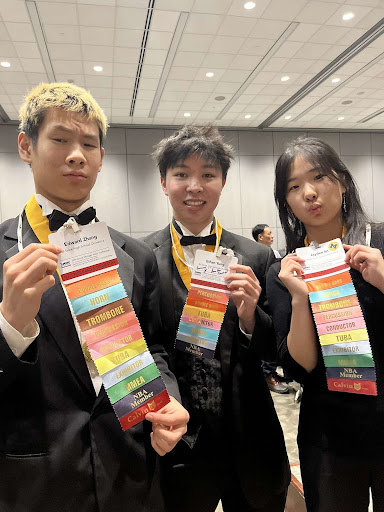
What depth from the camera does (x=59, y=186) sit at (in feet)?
3.60

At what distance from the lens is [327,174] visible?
4.66 ft

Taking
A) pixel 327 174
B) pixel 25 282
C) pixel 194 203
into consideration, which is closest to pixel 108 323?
pixel 25 282

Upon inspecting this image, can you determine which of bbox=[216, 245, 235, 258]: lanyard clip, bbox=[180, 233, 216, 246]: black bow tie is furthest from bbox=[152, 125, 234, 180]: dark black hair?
bbox=[216, 245, 235, 258]: lanyard clip

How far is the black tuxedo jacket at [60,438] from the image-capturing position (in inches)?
38.0

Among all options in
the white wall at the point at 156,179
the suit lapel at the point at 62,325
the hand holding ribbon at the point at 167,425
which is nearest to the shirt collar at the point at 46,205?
the suit lapel at the point at 62,325

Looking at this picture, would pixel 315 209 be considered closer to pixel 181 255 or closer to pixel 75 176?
pixel 181 255

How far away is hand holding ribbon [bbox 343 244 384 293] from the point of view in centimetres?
121

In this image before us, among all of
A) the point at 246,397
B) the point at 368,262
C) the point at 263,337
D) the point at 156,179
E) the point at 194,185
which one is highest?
the point at 156,179

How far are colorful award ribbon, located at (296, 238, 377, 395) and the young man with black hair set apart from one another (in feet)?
0.70

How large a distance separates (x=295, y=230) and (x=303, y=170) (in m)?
0.27

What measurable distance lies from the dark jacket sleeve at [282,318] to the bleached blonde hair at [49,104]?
33.0 inches

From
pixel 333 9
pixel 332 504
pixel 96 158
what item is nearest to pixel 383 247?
pixel 332 504

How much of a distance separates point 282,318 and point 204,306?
12.1 inches

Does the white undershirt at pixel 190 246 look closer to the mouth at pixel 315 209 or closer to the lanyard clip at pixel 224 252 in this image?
the lanyard clip at pixel 224 252
